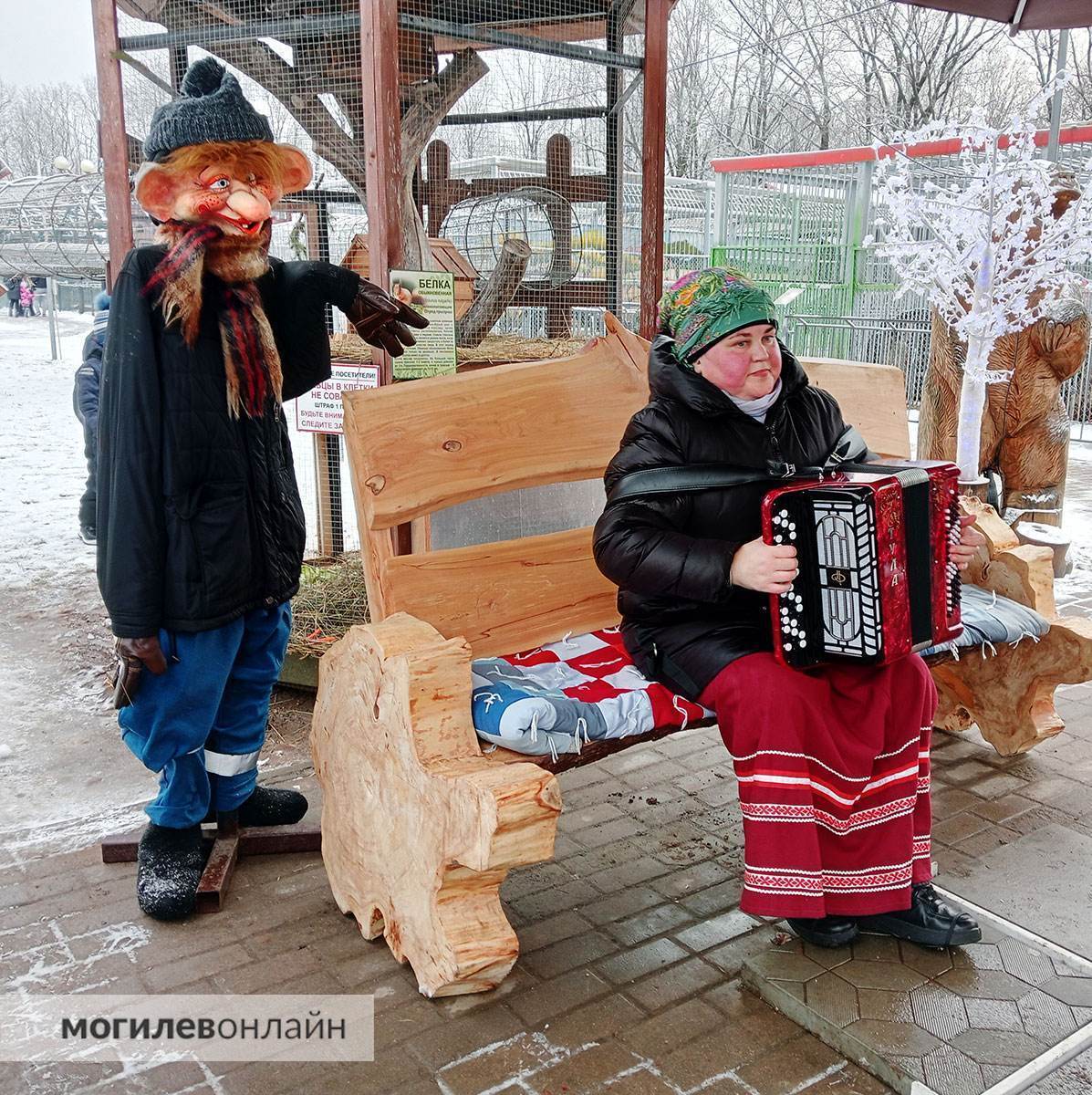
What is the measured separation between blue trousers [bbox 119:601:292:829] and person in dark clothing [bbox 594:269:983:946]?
104 cm

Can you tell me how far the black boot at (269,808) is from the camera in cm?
339

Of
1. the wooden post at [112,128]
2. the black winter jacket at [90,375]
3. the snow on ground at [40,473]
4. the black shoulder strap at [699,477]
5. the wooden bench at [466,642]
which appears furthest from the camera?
the snow on ground at [40,473]

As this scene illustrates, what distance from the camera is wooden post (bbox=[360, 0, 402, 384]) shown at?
3318mm

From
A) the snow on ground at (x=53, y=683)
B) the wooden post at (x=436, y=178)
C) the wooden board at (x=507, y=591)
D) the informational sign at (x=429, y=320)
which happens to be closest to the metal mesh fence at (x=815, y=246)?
the snow on ground at (x=53, y=683)

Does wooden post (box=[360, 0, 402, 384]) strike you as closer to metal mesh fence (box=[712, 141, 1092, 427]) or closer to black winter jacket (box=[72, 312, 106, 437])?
black winter jacket (box=[72, 312, 106, 437])

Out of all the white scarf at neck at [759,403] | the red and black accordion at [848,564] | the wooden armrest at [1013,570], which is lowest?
the wooden armrest at [1013,570]

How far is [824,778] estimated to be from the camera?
2559 mm

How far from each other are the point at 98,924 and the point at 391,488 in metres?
1.39

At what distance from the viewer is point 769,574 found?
8.27 feet

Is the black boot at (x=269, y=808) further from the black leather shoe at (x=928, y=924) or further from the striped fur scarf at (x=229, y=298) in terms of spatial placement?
the black leather shoe at (x=928, y=924)

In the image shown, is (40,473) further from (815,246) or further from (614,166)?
(815,246)

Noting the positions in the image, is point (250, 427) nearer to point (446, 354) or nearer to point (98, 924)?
point (446, 354)

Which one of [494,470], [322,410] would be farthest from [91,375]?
[494,470]

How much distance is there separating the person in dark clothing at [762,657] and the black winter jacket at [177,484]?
3.09ft
